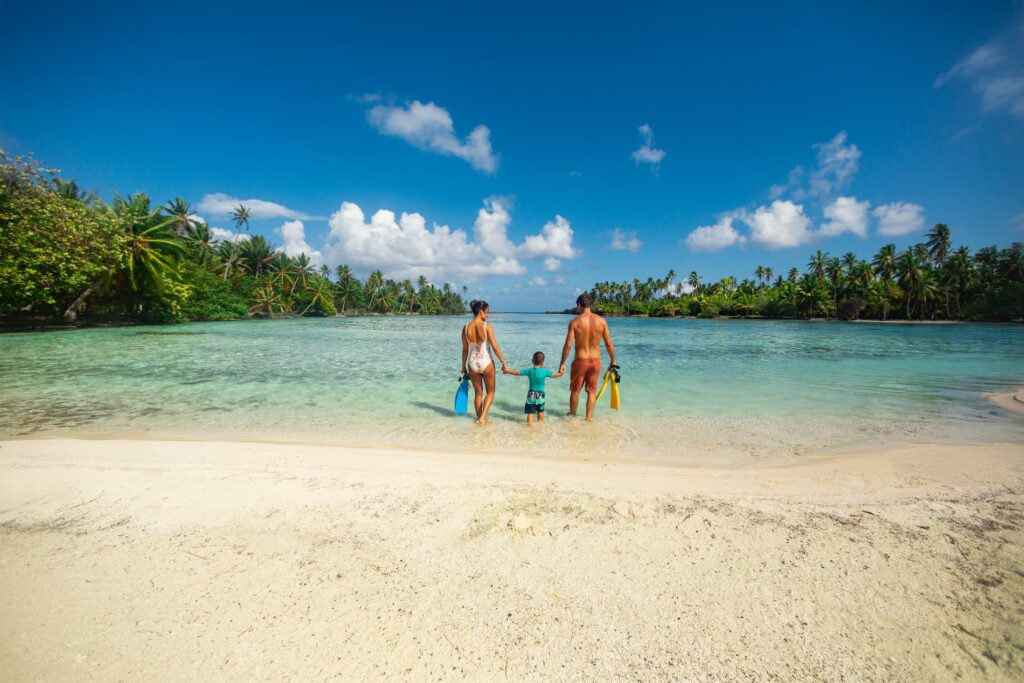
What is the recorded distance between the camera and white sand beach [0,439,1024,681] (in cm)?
179

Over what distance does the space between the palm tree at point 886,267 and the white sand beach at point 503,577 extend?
8950 cm

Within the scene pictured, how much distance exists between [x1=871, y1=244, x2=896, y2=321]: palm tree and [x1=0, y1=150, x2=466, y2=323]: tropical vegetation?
102 metres

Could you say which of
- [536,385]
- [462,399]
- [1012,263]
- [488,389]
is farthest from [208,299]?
[1012,263]

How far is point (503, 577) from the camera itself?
2.34 m

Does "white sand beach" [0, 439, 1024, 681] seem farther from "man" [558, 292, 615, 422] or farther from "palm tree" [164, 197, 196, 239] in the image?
"palm tree" [164, 197, 196, 239]

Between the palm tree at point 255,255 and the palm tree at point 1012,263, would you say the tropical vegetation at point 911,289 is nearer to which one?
the palm tree at point 1012,263

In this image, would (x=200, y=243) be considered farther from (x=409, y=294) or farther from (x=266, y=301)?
(x=409, y=294)

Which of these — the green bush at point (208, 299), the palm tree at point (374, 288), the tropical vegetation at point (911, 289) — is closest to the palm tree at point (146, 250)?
the green bush at point (208, 299)

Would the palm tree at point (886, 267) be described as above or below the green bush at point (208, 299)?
above

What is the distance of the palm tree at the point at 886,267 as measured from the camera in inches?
2682

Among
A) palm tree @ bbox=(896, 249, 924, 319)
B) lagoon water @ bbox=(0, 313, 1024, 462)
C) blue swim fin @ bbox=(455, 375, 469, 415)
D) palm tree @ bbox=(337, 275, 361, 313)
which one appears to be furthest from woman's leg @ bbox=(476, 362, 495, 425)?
palm tree @ bbox=(337, 275, 361, 313)

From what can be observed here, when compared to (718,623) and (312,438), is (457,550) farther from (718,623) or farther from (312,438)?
(312,438)

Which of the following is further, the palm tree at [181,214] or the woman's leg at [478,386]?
the palm tree at [181,214]

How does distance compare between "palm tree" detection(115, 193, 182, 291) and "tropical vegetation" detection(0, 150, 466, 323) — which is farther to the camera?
"palm tree" detection(115, 193, 182, 291)
